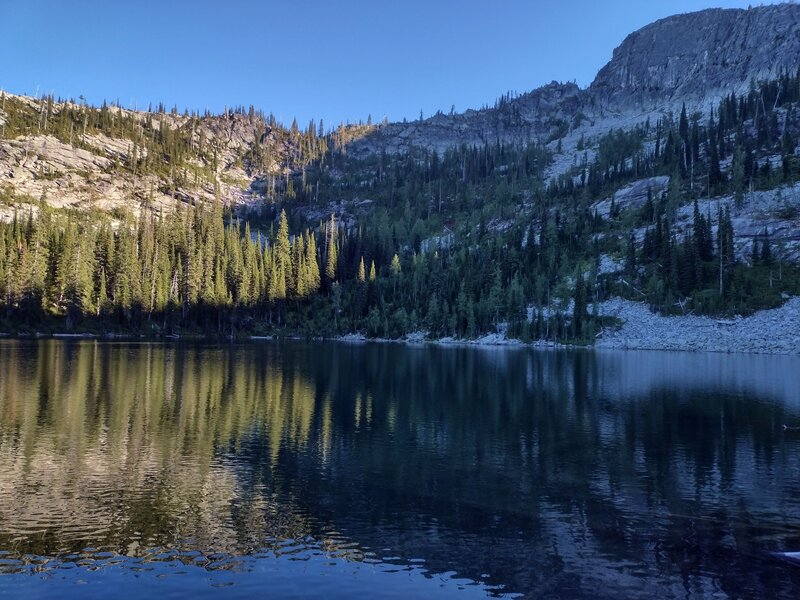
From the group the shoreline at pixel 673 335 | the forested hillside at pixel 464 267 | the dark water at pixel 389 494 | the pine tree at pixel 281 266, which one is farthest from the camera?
the pine tree at pixel 281 266

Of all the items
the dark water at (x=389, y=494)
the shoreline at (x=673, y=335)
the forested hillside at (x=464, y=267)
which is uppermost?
the forested hillside at (x=464, y=267)

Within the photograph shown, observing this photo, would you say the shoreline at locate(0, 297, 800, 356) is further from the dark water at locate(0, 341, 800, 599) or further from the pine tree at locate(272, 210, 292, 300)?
the dark water at locate(0, 341, 800, 599)

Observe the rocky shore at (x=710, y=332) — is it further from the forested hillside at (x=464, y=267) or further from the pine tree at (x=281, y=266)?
the pine tree at (x=281, y=266)

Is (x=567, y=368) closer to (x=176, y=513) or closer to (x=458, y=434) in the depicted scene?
(x=458, y=434)

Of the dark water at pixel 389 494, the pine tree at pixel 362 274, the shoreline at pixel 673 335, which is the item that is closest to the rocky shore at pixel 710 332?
the shoreline at pixel 673 335

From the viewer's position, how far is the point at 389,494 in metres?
23.4

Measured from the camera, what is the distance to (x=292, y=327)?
6225 inches

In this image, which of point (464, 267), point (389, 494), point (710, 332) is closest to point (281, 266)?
point (464, 267)

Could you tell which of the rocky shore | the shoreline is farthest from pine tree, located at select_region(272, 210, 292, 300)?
the rocky shore

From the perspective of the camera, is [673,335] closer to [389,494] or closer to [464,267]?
[464,267]

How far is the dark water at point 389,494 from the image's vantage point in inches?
630

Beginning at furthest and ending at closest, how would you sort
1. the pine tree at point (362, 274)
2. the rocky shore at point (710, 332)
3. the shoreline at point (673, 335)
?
1. the pine tree at point (362, 274)
2. the shoreline at point (673, 335)
3. the rocky shore at point (710, 332)

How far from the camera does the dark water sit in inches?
630

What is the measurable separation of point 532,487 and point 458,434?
1055 centimetres
